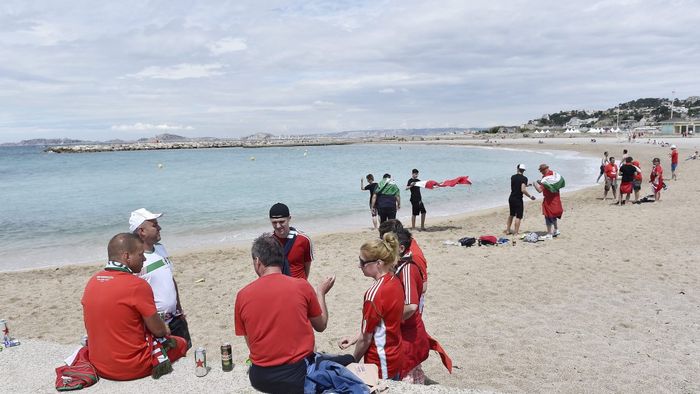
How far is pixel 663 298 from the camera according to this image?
7098mm

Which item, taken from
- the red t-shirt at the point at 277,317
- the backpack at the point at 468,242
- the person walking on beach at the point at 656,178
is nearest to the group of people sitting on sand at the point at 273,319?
the red t-shirt at the point at 277,317

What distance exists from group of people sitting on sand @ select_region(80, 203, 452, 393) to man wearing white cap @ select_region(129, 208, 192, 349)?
0.33m

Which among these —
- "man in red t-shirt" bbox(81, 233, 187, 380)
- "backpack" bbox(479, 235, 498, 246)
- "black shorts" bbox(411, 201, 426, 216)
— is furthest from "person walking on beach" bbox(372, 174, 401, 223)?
"man in red t-shirt" bbox(81, 233, 187, 380)

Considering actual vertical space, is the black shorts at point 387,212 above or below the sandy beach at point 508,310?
above

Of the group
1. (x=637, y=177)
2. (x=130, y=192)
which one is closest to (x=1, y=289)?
(x=637, y=177)

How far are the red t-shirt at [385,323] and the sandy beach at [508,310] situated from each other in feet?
0.65

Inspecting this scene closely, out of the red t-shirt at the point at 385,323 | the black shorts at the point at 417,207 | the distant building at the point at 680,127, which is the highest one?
the distant building at the point at 680,127

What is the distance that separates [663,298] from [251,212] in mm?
15566

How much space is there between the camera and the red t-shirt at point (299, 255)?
4941 mm

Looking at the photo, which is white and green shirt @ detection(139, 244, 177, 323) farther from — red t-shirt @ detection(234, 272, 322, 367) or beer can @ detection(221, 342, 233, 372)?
red t-shirt @ detection(234, 272, 322, 367)

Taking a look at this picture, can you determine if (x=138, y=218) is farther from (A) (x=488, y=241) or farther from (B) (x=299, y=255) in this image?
(A) (x=488, y=241)

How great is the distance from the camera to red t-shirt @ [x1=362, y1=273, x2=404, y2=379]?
3.36 m

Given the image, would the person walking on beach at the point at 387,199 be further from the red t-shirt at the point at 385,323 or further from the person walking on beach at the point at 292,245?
the red t-shirt at the point at 385,323

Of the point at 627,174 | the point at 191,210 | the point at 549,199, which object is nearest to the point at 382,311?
the point at 549,199
